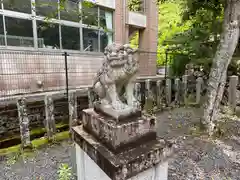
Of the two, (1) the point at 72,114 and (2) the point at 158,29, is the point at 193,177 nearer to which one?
(1) the point at 72,114

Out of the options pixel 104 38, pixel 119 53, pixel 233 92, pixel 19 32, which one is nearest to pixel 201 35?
pixel 233 92

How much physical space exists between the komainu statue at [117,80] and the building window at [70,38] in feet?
16.9

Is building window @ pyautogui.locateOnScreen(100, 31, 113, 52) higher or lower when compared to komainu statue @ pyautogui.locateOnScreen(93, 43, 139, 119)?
higher

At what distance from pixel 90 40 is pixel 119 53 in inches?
237

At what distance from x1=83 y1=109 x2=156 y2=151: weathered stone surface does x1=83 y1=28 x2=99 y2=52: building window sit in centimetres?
571

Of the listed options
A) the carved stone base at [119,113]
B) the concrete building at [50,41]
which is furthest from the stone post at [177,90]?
the carved stone base at [119,113]

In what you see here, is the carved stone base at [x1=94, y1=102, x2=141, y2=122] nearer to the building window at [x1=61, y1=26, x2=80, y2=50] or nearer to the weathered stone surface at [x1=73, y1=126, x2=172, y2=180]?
the weathered stone surface at [x1=73, y1=126, x2=172, y2=180]

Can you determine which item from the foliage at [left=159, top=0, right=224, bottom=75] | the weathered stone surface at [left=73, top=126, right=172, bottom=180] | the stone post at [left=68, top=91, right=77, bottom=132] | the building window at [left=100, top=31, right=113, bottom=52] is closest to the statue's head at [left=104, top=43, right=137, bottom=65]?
the weathered stone surface at [left=73, top=126, right=172, bottom=180]

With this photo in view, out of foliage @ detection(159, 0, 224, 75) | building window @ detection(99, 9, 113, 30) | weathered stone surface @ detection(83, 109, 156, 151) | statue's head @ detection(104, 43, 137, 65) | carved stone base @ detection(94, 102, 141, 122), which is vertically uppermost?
building window @ detection(99, 9, 113, 30)

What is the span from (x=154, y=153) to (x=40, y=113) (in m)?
3.27

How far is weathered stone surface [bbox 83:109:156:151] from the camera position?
4.57 feet

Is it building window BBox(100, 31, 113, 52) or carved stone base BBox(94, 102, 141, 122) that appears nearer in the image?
carved stone base BBox(94, 102, 141, 122)

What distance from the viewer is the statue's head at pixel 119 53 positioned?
4.72 ft

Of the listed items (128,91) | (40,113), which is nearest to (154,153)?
(128,91)
